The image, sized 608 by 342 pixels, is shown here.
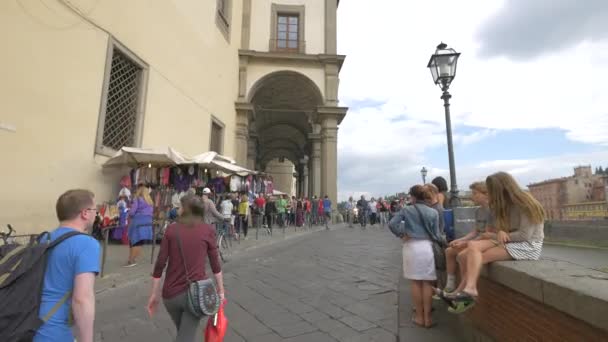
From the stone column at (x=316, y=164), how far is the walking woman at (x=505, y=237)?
47.4ft

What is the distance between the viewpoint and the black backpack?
1266 millimetres

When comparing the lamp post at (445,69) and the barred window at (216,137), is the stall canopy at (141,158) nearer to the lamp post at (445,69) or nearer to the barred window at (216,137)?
the barred window at (216,137)

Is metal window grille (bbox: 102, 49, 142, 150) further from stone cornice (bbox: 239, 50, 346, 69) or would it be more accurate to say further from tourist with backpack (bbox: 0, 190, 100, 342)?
stone cornice (bbox: 239, 50, 346, 69)

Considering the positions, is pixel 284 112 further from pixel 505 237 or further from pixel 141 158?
pixel 505 237

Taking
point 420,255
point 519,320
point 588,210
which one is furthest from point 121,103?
point 588,210

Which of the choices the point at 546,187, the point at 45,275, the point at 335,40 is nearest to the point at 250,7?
the point at 335,40

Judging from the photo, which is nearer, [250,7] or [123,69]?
[123,69]

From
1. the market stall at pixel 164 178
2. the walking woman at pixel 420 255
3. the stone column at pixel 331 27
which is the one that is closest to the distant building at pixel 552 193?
the stone column at pixel 331 27

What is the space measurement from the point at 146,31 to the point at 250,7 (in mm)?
9036

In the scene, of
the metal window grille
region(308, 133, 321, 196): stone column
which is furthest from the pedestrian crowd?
region(308, 133, 321, 196): stone column

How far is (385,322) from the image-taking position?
3.11 metres

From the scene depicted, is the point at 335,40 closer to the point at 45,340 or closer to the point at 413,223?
the point at 413,223

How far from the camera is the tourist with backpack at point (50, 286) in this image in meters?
1.28

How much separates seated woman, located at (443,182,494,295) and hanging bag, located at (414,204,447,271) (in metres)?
0.19
